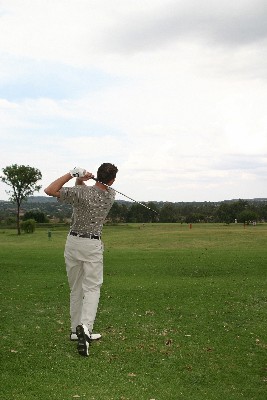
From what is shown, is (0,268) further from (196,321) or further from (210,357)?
(210,357)

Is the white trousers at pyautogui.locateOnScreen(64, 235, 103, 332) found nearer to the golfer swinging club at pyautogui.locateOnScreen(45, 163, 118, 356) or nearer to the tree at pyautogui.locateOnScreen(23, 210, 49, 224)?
the golfer swinging club at pyautogui.locateOnScreen(45, 163, 118, 356)

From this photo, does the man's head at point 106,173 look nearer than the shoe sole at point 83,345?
No

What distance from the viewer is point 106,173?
7.94m

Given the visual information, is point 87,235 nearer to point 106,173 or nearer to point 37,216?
point 106,173

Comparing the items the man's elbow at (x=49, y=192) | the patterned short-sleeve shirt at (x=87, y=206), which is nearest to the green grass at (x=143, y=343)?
the patterned short-sleeve shirt at (x=87, y=206)

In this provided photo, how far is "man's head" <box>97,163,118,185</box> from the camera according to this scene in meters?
7.93

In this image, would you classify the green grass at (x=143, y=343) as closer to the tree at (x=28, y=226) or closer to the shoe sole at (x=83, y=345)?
the shoe sole at (x=83, y=345)

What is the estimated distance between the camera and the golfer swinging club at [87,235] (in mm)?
7776

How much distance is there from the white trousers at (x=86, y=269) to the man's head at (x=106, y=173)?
999 millimetres

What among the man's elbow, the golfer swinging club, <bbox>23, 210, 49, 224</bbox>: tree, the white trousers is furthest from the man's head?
<bbox>23, 210, 49, 224</bbox>: tree

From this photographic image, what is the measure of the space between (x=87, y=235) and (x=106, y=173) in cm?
105

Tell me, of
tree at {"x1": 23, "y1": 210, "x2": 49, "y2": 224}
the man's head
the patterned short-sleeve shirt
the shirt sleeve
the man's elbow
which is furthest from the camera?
tree at {"x1": 23, "y1": 210, "x2": 49, "y2": 224}

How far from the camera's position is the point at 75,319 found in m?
8.52

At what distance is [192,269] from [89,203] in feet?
49.0
